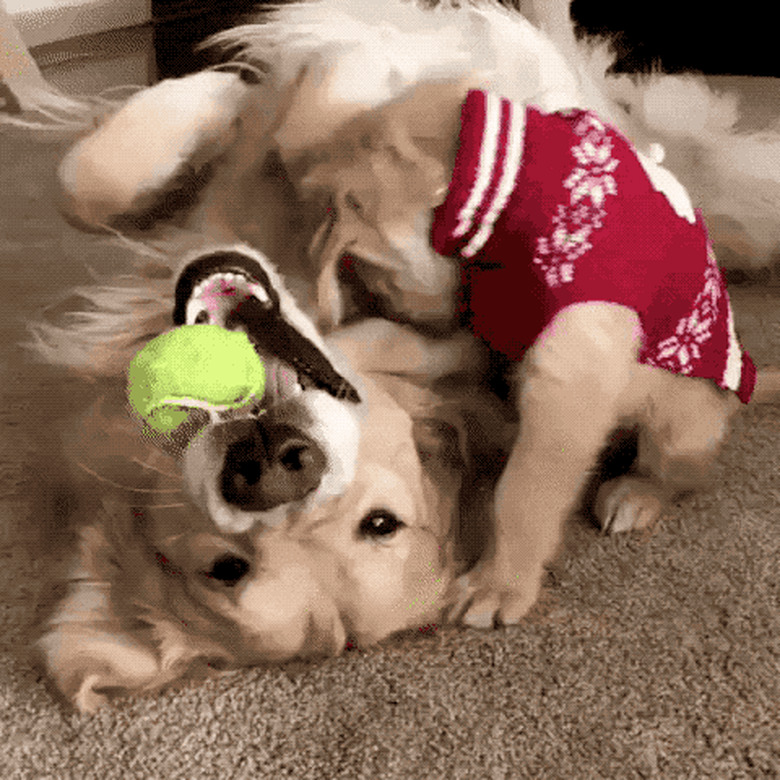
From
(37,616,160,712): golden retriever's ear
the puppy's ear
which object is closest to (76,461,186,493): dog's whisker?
(37,616,160,712): golden retriever's ear

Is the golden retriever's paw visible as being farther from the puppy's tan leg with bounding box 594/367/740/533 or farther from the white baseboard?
the white baseboard

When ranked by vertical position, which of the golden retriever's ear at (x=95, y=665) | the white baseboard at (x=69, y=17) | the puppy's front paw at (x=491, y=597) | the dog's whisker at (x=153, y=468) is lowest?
the golden retriever's ear at (x=95, y=665)

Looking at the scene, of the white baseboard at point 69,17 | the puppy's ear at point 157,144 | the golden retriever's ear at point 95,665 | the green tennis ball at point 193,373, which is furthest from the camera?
the white baseboard at point 69,17

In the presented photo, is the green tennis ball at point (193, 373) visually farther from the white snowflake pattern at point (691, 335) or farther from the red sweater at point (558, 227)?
the white snowflake pattern at point (691, 335)

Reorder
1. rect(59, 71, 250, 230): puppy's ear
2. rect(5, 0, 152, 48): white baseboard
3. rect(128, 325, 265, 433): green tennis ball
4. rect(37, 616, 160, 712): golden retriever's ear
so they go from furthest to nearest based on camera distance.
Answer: rect(5, 0, 152, 48): white baseboard → rect(59, 71, 250, 230): puppy's ear → rect(37, 616, 160, 712): golden retriever's ear → rect(128, 325, 265, 433): green tennis ball

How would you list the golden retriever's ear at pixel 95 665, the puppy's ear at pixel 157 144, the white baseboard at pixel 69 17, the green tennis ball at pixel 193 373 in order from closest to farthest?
the green tennis ball at pixel 193 373 < the golden retriever's ear at pixel 95 665 < the puppy's ear at pixel 157 144 < the white baseboard at pixel 69 17

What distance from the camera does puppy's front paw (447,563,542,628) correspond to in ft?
2.49

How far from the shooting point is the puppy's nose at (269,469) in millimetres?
634

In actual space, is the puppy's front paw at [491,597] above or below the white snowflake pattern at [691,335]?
below

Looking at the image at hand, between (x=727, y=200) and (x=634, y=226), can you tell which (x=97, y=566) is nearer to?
(x=634, y=226)

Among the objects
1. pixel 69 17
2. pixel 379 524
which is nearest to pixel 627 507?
pixel 379 524

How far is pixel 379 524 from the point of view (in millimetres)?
694

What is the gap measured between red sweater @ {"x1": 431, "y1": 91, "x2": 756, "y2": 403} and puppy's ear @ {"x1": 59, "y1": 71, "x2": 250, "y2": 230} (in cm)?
25

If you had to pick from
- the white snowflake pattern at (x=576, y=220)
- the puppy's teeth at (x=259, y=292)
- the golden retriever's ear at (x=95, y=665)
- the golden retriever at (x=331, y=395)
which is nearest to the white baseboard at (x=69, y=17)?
the golden retriever at (x=331, y=395)
